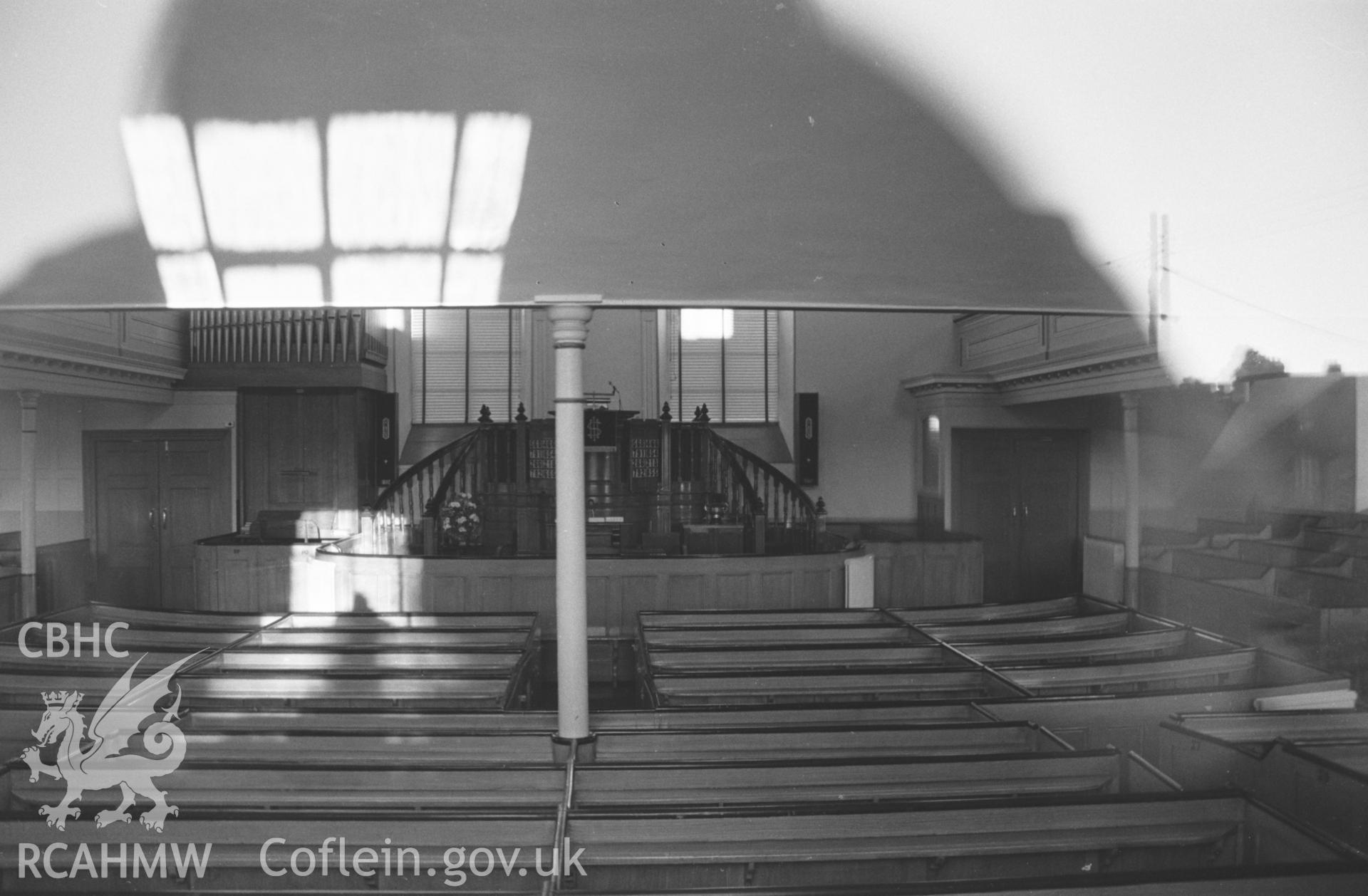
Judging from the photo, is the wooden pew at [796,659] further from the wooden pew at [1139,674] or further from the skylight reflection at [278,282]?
the skylight reflection at [278,282]

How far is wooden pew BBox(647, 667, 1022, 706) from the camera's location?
593 cm

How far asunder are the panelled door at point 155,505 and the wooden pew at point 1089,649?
9.58m

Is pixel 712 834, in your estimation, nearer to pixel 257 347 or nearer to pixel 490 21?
pixel 490 21

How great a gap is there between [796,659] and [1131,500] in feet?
19.8

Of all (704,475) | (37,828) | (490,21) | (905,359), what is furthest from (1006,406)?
(37,828)

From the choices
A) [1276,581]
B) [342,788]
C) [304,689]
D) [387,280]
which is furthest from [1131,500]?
[342,788]

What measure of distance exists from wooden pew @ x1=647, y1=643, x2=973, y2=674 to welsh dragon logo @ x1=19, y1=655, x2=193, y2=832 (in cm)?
287

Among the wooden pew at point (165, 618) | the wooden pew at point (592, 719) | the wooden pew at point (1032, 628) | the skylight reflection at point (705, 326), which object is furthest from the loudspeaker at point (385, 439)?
the wooden pew at point (1032, 628)

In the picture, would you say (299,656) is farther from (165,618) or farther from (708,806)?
(708,806)

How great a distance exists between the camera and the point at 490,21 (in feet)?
14.0

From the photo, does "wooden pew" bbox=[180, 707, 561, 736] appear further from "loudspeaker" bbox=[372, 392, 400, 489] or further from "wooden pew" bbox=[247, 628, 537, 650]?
"loudspeaker" bbox=[372, 392, 400, 489]

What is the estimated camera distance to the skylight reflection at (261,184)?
169 inches

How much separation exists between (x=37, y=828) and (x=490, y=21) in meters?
3.76

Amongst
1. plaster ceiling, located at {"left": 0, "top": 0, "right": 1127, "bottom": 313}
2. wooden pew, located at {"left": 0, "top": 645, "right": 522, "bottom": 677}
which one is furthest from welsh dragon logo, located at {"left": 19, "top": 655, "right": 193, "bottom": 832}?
plaster ceiling, located at {"left": 0, "top": 0, "right": 1127, "bottom": 313}
